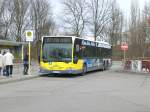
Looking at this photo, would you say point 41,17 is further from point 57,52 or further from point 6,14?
point 57,52

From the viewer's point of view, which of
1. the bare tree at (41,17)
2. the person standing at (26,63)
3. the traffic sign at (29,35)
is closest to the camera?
the person standing at (26,63)

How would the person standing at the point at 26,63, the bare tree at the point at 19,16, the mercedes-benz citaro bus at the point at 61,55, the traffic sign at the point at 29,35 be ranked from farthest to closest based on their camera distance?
the bare tree at the point at 19,16
the traffic sign at the point at 29,35
the person standing at the point at 26,63
the mercedes-benz citaro bus at the point at 61,55

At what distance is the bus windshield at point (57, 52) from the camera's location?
3009cm

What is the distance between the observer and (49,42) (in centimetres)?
3080

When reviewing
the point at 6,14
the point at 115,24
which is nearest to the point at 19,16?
the point at 6,14

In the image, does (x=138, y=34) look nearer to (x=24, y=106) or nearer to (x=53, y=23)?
(x=53, y=23)

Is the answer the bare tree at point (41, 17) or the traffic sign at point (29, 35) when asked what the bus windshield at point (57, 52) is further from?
the bare tree at point (41, 17)

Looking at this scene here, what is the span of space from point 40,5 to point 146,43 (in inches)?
812

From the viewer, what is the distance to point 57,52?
99.1 ft

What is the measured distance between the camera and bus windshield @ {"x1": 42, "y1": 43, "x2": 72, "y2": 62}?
30094 mm

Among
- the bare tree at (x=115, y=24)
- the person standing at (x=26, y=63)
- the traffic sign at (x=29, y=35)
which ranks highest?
the bare tree at (x=115, y=24)

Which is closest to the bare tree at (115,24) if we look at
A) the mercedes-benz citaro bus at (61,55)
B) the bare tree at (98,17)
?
the bare tree at (98,17)

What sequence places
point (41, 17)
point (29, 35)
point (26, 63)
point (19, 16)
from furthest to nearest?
point (41, 17)
point (19, 16)
point (29, 35)
point (26, 63)

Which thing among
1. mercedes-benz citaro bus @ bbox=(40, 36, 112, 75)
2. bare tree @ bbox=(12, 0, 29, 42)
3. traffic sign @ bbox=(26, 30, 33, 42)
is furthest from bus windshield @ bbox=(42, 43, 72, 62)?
bare tree @ bbox=(12, 0, 29, 42)
